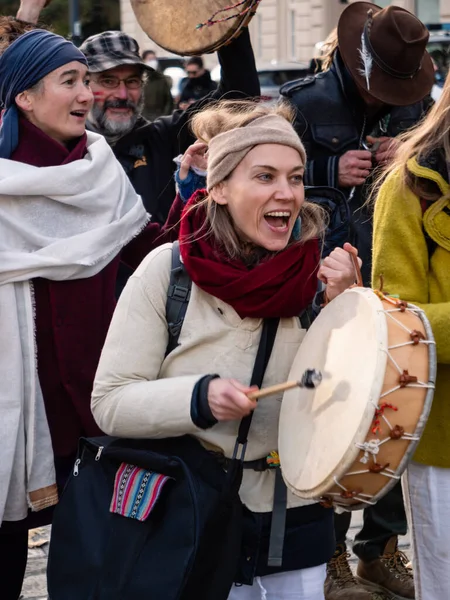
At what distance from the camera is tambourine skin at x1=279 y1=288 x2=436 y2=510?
104 inches

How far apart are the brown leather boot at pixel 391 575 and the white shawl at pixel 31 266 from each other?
151cm

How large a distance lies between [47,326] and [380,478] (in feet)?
4.95

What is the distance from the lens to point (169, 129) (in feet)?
17.1

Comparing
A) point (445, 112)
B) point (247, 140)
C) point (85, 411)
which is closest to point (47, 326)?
point (85, 411)

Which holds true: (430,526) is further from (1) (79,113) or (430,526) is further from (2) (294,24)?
(2) (294,24)

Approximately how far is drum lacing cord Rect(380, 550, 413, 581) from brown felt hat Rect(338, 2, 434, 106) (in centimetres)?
180

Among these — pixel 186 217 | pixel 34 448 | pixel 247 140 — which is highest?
pixel 247 140

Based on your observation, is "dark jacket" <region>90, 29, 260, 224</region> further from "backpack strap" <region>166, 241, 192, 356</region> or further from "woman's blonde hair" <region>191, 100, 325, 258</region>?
"backpack strap" <region>166, 241, 192, 356</region>

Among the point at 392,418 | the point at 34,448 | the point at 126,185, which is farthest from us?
the point at 126,185

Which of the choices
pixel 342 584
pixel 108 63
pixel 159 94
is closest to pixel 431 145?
pixel 342 584

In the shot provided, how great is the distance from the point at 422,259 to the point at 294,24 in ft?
98.7

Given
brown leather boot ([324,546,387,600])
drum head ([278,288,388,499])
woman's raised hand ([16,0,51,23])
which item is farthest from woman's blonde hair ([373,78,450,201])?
woman's raised hand ([16,0,51,23])

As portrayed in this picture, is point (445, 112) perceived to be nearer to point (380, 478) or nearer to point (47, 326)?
point (380, 478)

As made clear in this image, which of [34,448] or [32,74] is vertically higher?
[32,74]
